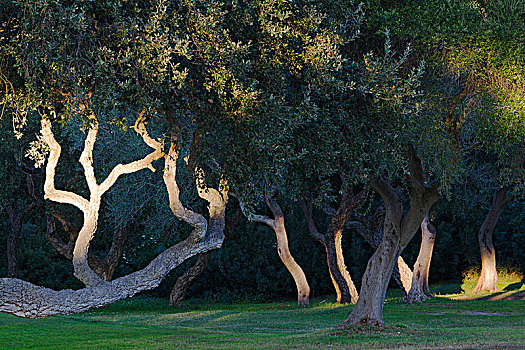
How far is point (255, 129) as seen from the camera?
1100cm

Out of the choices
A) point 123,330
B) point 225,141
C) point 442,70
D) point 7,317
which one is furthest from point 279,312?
point 225,141

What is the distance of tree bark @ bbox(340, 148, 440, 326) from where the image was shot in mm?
18156

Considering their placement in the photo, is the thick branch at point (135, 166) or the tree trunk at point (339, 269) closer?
the thick branch at point (135, 166)

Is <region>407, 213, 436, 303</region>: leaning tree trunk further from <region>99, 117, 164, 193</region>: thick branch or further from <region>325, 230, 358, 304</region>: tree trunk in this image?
<region>99, 117, 164, 193</region>: thick branch

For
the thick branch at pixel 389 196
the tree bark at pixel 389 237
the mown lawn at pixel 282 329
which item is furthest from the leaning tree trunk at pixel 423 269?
the thick branch at pixel 389 196

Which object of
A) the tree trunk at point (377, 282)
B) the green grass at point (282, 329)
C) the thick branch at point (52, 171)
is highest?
Answer: the thick branch at point (52, 171)

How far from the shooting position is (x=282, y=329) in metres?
21.7

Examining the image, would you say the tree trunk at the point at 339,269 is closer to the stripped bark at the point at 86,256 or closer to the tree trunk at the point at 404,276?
the tree trunk at the point at 404,276

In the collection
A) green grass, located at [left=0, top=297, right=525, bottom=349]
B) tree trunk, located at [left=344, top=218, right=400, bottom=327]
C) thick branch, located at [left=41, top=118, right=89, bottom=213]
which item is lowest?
green grass, located at [left=0, top=297, right=525, bottom=349]

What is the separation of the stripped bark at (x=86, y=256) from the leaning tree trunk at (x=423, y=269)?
1999 cm

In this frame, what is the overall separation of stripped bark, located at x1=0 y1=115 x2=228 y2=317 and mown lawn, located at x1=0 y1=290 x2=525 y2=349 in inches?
174

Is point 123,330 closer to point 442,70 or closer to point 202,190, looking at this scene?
point 202,190

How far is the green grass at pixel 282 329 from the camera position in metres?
16.0

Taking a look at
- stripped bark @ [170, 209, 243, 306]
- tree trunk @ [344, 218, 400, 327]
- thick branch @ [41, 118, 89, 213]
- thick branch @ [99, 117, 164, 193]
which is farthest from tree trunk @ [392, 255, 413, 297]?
thick branch @ [41, 118, 89, 213]
